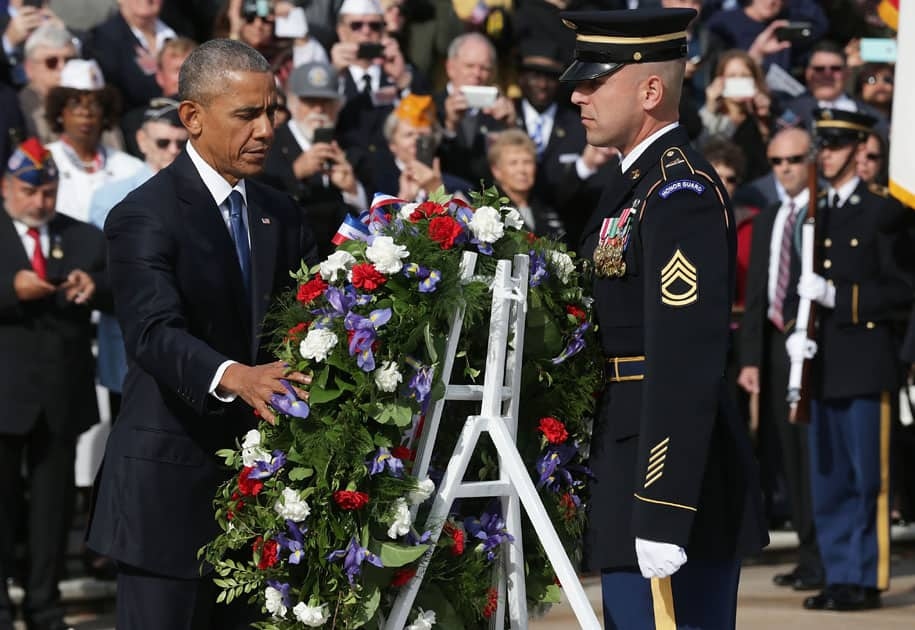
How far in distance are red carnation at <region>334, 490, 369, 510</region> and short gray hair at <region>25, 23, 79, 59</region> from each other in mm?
5416

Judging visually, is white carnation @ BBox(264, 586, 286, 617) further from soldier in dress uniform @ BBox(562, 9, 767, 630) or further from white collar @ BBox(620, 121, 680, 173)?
white collar @ BBox(620, 121, 680, 173)

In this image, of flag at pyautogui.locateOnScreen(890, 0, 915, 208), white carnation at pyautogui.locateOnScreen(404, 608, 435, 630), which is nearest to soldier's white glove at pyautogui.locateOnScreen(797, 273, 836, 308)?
flag at pyautogui.locateOnScreen(890, 0, 915, 208)

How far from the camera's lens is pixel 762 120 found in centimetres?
1052

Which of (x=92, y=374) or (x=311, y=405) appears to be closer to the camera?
(x=311, y=405)

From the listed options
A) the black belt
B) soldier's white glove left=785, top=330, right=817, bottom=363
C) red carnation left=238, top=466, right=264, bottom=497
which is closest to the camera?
red carnation left=238, top=466, right=264, bottom=497

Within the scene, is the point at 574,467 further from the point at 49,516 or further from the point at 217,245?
the point at 49,516

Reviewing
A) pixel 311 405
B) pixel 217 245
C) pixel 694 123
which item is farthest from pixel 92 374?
pixel 694 123

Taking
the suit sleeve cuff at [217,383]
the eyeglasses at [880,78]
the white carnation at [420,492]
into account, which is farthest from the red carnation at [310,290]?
the eyeglasses at [880,78]

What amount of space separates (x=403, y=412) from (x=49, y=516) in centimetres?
378

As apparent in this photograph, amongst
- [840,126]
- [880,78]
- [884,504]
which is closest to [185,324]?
[840,126]

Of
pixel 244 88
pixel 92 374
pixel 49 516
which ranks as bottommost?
pixel 49 516

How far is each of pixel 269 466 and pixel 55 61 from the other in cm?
531

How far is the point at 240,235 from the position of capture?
4098mm

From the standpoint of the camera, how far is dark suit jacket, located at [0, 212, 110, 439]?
22.4 ft
